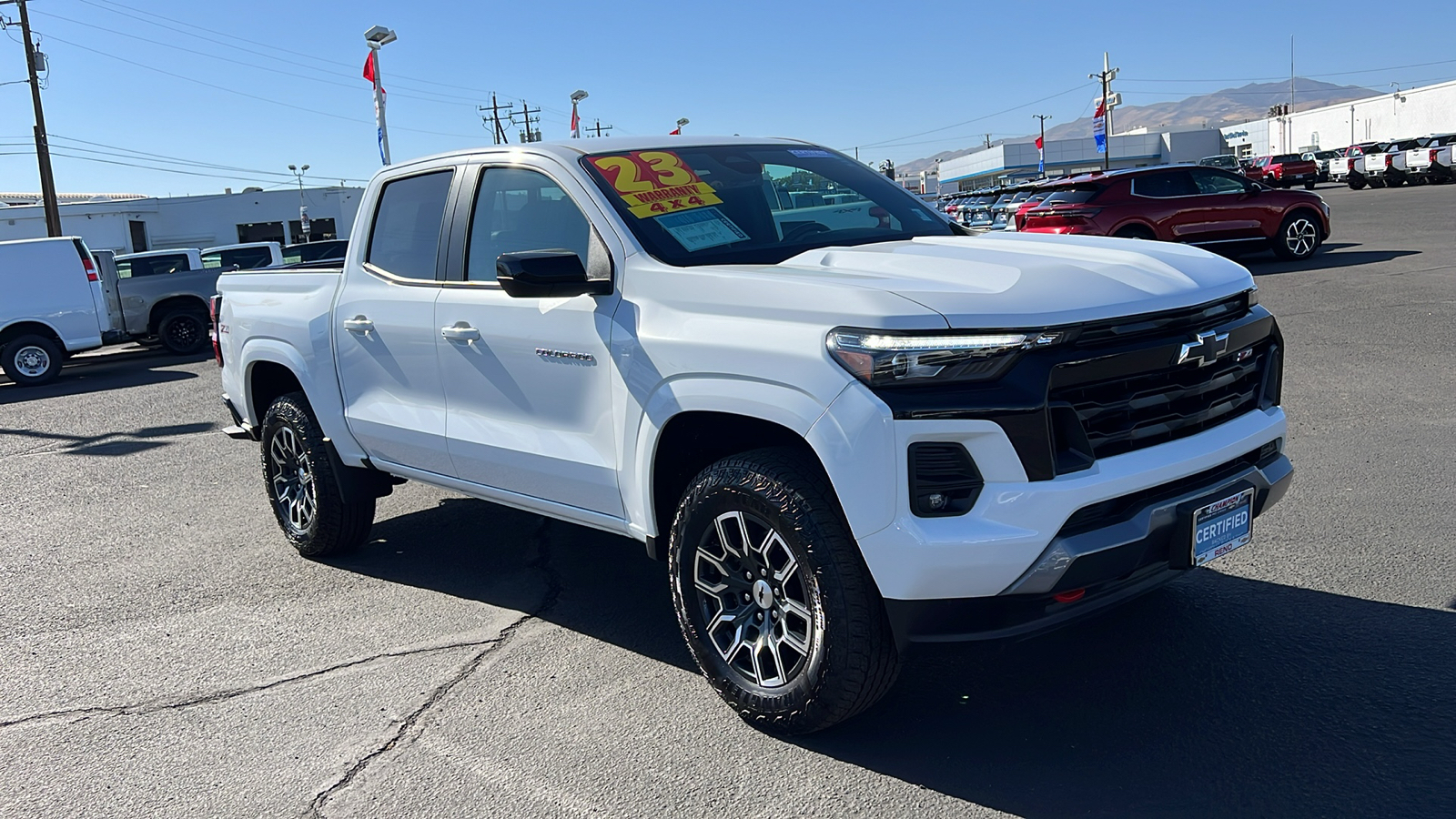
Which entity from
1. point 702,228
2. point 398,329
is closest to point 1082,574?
point 702,228

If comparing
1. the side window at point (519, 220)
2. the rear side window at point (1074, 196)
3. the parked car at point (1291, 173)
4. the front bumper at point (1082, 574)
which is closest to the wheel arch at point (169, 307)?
the rear side window at point (1074, 196)

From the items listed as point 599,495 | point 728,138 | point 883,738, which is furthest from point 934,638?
point 728,138

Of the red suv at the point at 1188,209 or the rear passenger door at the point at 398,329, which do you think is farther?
the red suv at the point at 1188,209

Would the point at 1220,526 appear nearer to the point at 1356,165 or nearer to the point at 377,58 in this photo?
the point at 377,58

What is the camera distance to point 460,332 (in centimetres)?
453

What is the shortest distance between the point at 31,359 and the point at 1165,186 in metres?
16.8

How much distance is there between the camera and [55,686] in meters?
4.48

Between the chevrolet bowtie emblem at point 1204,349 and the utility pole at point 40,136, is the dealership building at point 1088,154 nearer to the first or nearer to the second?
the utility pole at point 40,136

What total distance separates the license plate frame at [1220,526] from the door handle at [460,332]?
2.70 metres

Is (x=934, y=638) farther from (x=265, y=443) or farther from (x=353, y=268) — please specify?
(x=265, y=443)

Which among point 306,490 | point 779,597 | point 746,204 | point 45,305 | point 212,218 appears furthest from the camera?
point 212,218

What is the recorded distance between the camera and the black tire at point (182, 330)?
1862cm

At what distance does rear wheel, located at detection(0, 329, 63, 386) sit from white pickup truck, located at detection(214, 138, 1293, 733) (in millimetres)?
13809

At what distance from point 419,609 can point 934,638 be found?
2755mm
